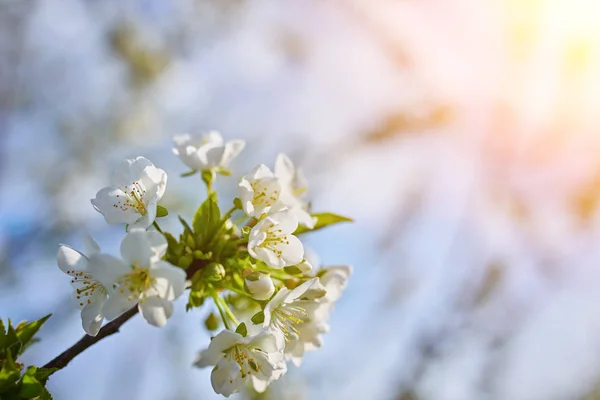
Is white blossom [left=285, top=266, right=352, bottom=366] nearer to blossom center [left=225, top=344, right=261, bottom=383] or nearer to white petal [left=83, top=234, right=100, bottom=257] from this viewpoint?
blossom center [left=225, top=344, right=261, bottom=383]

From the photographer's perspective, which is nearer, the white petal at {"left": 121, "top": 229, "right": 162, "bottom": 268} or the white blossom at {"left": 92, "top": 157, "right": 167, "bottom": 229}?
the white petal at {"left": 121, "top": 229, "right": 162, "bottom": 268}

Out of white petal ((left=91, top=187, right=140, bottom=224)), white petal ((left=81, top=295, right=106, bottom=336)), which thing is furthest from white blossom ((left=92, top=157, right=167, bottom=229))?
white petal ((left=81, top=295, right=106, bottom=336))

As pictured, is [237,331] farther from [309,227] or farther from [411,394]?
[411,394]

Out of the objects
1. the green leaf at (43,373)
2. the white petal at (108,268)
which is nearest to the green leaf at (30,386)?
the green leaf at (43,373)

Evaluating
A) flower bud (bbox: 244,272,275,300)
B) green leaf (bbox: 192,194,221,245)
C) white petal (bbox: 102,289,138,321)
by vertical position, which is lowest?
white petal (bbox: 102,289,138,321)

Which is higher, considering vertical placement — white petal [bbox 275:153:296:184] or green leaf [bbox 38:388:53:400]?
white petal [bbox 275:153:296:184]

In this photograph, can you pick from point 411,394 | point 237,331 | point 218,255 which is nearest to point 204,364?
point 237,331

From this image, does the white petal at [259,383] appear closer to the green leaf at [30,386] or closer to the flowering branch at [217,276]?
the flowering branch at [217,276]
